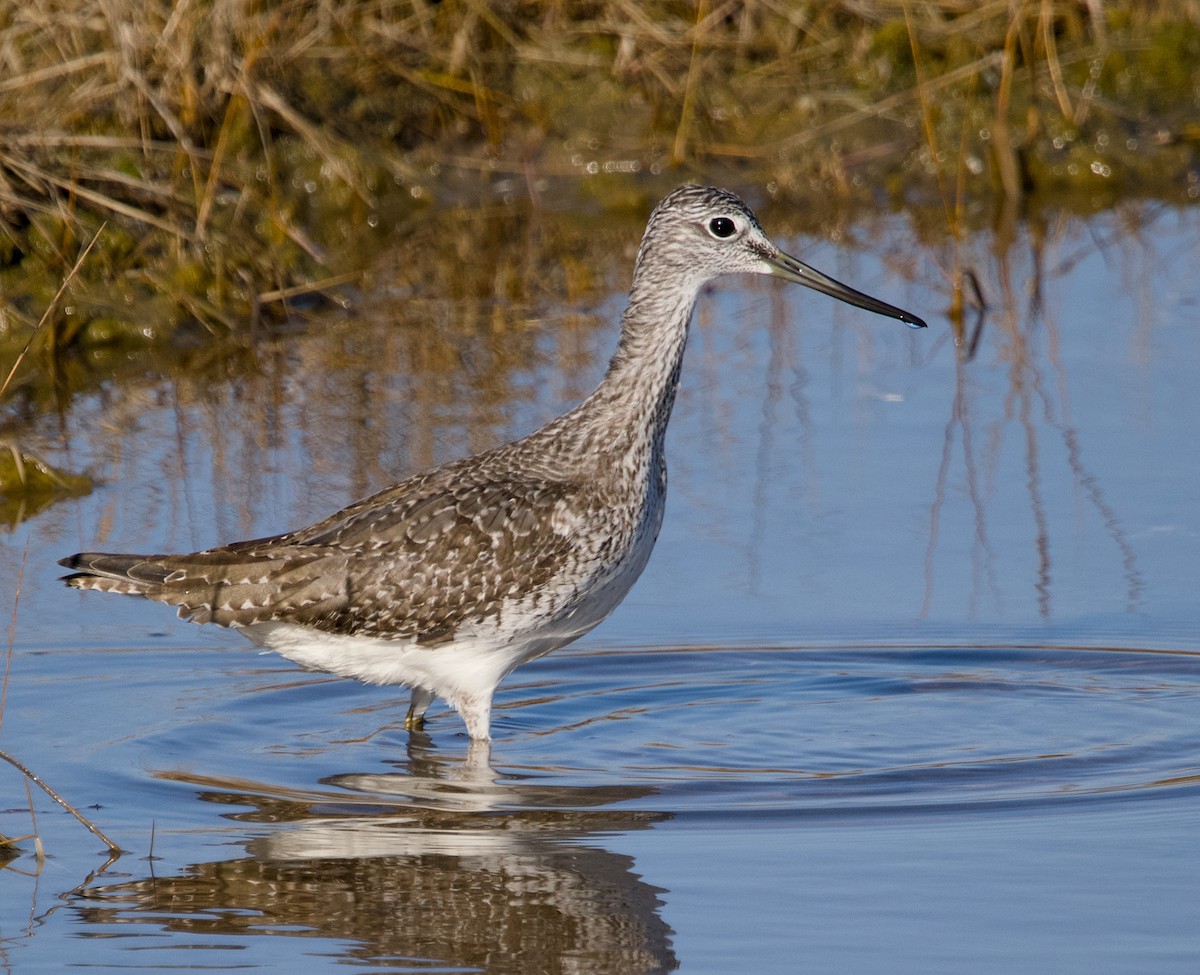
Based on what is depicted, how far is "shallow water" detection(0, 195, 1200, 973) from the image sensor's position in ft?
16.1

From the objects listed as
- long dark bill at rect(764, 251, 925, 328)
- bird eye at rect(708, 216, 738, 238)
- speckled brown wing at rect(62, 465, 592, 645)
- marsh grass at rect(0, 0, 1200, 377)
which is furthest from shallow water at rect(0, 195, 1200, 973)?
marsh grass at rect(0, 0, 1200, 377)

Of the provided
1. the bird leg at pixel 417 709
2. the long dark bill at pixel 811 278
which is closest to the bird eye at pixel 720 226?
the long dark bill at pixel 811 278

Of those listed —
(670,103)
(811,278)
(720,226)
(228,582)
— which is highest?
(670,103)

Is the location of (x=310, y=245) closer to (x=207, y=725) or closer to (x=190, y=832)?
(x=207, y=725)

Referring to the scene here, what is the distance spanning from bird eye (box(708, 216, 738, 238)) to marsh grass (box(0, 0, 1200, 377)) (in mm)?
5308

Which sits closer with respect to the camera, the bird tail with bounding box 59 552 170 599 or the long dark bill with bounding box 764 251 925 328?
the bird tail with bounding box 59 552 170 599

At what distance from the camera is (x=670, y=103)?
13594 millimetres

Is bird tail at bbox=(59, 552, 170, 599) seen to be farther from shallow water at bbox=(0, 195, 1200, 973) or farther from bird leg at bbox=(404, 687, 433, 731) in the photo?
bird leg at bbox=(404, 687, 433, 731)

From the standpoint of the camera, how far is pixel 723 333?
35.2 ft

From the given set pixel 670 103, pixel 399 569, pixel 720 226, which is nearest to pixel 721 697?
pixel 399 569

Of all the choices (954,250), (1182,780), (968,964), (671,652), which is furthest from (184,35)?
(968,964)

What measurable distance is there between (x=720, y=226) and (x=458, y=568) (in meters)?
1.60

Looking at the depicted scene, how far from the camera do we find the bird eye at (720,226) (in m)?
7.07

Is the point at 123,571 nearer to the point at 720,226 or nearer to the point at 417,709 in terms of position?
the point at 417,709
